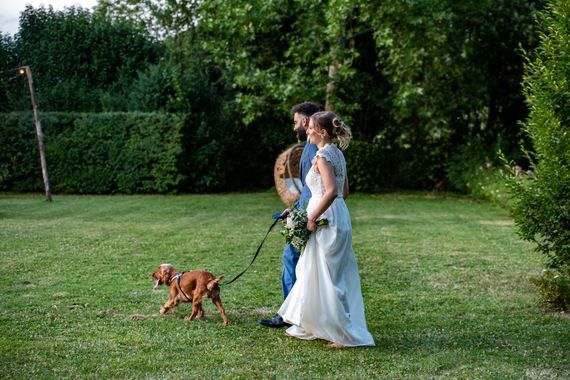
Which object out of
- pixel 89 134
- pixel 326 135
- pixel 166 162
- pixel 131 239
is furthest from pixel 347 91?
pixel 326 135

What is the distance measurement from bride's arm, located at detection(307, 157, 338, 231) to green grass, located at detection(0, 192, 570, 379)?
3.47 feet

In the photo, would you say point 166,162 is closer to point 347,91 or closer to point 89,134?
point 89,134

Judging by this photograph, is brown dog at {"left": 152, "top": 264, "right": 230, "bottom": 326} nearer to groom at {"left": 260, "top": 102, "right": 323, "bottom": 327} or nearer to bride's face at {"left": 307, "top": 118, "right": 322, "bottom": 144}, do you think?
groom at {"left": 260, "top": 102, "right": 323, "bottom": 327}

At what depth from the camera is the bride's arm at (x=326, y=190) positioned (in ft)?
19.8

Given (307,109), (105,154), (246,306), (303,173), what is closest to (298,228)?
(303,173)

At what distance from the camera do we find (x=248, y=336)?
630 centimetres

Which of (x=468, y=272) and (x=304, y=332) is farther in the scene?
(x=468, y=272)

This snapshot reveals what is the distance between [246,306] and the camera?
7.54m

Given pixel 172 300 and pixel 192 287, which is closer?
pixel 192 287

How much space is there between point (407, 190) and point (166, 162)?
8299 mm

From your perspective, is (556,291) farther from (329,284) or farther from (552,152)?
(329,284)


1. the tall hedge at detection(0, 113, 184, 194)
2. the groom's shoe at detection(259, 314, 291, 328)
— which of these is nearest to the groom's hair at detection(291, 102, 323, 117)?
the groom's shoe at detection(259, 314, 291, 328)

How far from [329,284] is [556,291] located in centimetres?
→ 289

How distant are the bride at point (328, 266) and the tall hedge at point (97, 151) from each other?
645 inches
